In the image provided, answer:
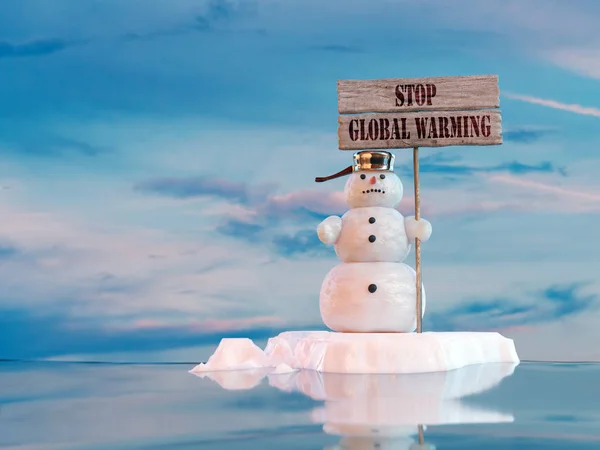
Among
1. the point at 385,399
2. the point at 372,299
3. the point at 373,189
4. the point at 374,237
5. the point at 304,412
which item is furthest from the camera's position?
the point at 373,189

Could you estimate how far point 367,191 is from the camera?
4609 millimetres

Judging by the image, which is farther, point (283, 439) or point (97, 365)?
point (97, 365)

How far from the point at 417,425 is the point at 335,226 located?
2.53 m

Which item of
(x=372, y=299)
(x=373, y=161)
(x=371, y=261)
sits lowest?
(x=372, y=299)

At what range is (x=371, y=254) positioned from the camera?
14.9 feet

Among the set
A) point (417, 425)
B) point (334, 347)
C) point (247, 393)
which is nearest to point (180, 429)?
point (417, 425)

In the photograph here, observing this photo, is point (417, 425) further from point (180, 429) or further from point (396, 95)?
point (396, 95)

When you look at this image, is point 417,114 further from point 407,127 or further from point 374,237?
point 374,237

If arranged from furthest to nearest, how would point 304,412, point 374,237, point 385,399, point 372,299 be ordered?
point 374,237
point 372,299
point 385,399
point 304,412

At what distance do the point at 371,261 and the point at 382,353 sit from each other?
77cm

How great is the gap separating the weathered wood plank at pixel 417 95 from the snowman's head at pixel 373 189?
42cm

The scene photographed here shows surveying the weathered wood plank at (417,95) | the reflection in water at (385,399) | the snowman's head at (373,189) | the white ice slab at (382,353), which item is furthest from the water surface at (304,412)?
the weathered wood plank at (417,95)

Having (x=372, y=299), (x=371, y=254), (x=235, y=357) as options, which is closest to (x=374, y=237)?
(x=371, y=254)

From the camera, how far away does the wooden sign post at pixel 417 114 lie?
4418 mm
